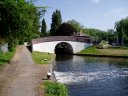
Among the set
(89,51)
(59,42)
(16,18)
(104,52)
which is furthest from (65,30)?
(16,18)

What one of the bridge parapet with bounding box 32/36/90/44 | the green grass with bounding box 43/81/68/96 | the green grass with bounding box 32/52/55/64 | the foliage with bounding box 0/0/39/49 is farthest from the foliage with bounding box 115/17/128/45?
the green grass with bounding box 43/81/68/96

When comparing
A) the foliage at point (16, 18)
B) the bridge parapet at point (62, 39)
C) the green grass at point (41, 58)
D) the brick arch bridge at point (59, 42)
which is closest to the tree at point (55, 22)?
the brick arch bridge at point (59, 42)

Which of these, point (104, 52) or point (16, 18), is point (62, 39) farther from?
point (16, 18)

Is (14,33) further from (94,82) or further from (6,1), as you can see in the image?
(94,82)

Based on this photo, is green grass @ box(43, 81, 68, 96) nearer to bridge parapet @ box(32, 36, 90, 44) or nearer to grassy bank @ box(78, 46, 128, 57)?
grassy bank @ box(78, 46, 128, 57)

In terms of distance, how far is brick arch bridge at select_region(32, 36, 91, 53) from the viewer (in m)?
73.8

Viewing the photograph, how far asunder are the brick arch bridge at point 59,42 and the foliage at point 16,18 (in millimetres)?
35551

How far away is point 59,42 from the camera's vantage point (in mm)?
79875

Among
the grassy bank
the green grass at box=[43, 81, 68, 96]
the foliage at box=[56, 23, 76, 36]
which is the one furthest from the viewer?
the foliage at box=[56, 23, 76, 36]

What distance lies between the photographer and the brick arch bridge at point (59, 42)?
73812 millimetres

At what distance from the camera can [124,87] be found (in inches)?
1183

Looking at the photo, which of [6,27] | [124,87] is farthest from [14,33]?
[124,87]

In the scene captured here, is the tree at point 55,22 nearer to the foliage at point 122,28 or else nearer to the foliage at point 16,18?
the foliage at point 122,28

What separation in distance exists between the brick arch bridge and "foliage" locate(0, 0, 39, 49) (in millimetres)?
35551
